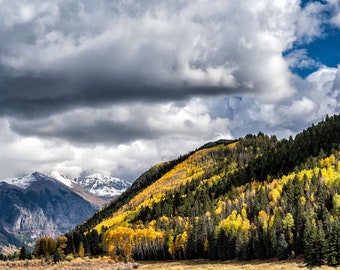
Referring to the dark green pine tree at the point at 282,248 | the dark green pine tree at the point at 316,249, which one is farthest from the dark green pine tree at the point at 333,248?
the dark green pine tree at the point at 282,248

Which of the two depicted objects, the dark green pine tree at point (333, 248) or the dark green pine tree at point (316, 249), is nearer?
the dark green pine tree at point (333, 248)

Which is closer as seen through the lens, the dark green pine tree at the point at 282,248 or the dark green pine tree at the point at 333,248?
the dark green pine tree at the point at 333,248

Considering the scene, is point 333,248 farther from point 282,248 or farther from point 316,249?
point 282,248

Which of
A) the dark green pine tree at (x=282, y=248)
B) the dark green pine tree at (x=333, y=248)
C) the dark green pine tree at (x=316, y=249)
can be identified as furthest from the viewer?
the dark green pine tree at (x=282, y=248)

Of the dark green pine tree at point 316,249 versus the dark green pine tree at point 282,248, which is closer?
the dark green pine tree at point 316,249

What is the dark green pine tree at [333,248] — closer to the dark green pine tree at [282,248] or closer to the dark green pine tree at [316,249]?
the dark green pine tree at [316,249]

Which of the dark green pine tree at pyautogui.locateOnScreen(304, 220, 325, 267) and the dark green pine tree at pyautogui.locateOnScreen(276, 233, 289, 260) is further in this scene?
the dark green pine tree at pyautogui.locateOnScreen(276, 233, 289, 260)

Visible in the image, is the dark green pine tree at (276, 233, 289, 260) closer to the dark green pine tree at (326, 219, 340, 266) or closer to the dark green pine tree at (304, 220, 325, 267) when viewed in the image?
the dark green pine tree at (304, 220, 325, 267)

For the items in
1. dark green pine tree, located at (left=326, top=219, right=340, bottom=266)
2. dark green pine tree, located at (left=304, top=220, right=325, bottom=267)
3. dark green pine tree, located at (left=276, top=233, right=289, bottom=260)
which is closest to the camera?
dark green pine tree, located at (left=326, top=219, right=340, bottom=266)

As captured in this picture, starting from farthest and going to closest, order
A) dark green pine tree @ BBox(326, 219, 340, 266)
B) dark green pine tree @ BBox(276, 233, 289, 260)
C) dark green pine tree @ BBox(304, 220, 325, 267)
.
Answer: dark green pine tree @ BBox(276, 233, 289, 260) → dark green pine tree @ BBox(304, 220, 325, 267) → dark green pine tree @ BBox(326, 219, 340, 266)

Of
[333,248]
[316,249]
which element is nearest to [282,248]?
[316,249]

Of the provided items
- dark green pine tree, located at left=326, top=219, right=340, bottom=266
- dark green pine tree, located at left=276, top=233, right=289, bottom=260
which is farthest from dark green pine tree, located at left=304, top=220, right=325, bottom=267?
dark green pine tree, located at left=276, top=233, right=289, bottom=260

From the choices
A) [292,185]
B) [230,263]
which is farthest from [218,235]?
[292,185]

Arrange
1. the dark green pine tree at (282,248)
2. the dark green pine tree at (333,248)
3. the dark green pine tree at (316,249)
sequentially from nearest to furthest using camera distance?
the dark green pine tree at (333,248) < the dark green pine tree at (316,249) < the dark green pine tree at (282,248)
